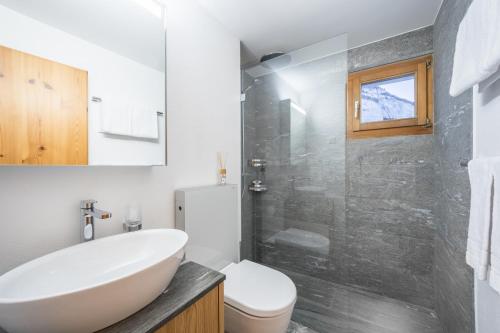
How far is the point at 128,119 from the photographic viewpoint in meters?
1.06

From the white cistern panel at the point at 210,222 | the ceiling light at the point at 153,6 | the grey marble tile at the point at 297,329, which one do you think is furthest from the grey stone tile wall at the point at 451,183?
the ceiling light at the point at 153,6

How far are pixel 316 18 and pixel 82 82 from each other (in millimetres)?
1586

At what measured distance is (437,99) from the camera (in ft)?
5.27

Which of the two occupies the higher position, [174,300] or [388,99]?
[388,99]

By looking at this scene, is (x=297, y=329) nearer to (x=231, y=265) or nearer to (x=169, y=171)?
(x=231, y=265)

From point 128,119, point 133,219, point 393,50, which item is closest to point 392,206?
point 393,50

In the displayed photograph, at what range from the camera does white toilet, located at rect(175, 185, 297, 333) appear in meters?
1.11

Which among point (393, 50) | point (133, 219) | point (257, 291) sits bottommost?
point (257, 291)

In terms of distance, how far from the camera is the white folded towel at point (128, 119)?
97 centimetres

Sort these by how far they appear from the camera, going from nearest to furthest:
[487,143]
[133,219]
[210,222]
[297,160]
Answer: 1. [487,143]
2. [133,219]
3. [210,222]
4. [297,160]

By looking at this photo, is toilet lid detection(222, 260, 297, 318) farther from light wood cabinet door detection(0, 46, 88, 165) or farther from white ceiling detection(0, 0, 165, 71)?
white ceiling detection(0, 0, 165, 71)

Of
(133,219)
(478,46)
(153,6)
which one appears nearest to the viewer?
(478,46)

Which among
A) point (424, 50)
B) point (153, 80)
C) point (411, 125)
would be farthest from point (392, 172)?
point (153, 80)

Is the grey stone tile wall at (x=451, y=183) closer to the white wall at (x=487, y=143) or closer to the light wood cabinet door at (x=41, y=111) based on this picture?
the white wall at (x=487, y=143)
